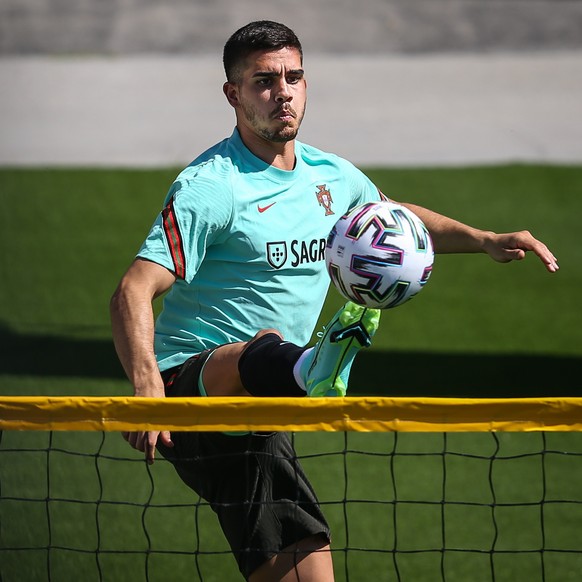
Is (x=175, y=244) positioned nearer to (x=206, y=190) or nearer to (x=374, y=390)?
(x=206, y=190)

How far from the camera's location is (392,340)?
9.13 m

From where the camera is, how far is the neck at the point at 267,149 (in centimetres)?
442

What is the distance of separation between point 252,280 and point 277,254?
0.14m

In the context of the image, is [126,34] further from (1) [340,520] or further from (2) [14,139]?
(1) [340,520]

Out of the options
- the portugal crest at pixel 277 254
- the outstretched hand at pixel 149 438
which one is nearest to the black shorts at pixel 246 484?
the outstretched hand at pixel 149 438

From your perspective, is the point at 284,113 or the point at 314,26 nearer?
the point at 284,113

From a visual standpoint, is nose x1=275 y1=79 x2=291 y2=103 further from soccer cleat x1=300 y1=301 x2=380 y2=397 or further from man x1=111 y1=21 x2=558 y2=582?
soccer cleat x1=300 y1=301 x2=380 y2=397

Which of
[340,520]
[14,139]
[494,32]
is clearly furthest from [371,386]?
[494,32]

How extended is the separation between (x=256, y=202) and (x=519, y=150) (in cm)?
909

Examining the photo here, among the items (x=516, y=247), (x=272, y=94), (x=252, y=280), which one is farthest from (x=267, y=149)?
(x=516, y=247)

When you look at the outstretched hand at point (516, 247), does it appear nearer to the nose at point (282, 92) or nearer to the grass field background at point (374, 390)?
the grass field background at point (374, 390)

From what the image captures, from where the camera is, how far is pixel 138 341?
12.4 feet

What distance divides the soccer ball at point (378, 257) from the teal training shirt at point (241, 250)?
441mm

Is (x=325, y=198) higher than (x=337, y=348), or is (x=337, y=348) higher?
(x=325, y=198)
